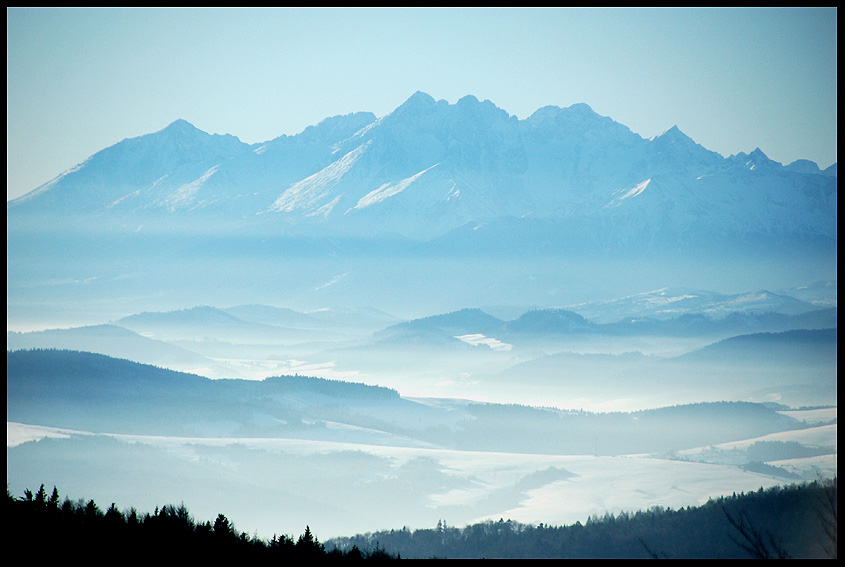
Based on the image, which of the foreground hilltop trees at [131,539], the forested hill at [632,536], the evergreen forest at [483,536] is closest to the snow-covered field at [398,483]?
the forested hill at [632,536]

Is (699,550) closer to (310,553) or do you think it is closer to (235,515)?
(310,553)

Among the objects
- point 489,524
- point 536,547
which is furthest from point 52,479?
point 536,547

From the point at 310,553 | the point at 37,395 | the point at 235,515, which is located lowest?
the point at 235,515

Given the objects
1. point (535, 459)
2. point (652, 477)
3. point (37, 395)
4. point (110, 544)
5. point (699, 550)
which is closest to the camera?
point (110, 544)

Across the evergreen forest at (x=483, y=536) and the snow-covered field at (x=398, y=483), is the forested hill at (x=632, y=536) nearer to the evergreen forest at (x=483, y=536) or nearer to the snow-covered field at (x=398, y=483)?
the evergreen forest at (x=483, y=536)

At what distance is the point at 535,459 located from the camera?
552ft

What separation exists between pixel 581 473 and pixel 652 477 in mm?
18215

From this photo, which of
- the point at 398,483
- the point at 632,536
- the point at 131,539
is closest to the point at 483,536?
the point at 632,536

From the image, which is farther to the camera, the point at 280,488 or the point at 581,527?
the point at 280,488

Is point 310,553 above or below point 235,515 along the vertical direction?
above

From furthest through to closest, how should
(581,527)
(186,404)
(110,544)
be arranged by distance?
1. (186,404)
2. (581,527)
3. (110,544)

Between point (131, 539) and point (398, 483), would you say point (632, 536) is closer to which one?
point (131, 539)

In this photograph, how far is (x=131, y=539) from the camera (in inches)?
583

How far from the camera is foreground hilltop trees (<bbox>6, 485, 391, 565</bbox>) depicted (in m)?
14.1
